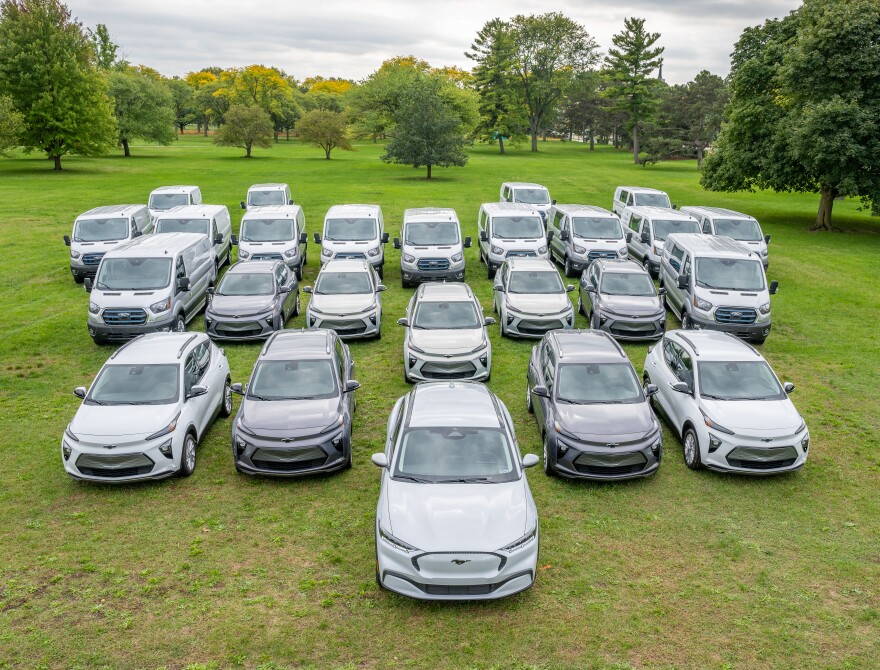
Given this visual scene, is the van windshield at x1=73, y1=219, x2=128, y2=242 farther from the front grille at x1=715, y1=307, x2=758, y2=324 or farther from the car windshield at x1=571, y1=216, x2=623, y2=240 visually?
the front grille at x1=715, y1=307, x2=758, y2=324

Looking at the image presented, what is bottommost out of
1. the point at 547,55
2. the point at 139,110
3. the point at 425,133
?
the point at 425,133

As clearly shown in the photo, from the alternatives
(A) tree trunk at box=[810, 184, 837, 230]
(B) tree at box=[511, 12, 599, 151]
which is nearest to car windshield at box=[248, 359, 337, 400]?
(A) tree trunk at box=[810, 184, 837, 230]

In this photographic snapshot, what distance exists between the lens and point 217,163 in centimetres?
6141

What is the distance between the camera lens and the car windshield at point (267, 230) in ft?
69.6

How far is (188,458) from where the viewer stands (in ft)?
Answer: 34.3

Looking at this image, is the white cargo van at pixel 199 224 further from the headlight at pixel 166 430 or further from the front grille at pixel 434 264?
the headlight at pixel 166 430

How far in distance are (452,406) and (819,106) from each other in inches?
998

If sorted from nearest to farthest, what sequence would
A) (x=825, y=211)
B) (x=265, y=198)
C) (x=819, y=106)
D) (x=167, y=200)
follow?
1. (x=819, y=106)
2. (x=167, y=200)
3. (x=265, y=198)
4. (x=825, y=211)

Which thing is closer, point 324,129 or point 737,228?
point 737,228

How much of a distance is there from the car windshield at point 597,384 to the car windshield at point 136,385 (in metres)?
6.23

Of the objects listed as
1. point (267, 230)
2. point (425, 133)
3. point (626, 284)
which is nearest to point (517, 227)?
point (626, 284)

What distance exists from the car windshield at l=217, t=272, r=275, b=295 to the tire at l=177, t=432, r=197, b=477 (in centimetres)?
652

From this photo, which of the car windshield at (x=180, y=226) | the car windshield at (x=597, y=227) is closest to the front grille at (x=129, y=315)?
the car windshield at (x=180, y=226)

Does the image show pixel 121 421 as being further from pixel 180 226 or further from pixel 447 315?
pixel 180 226
